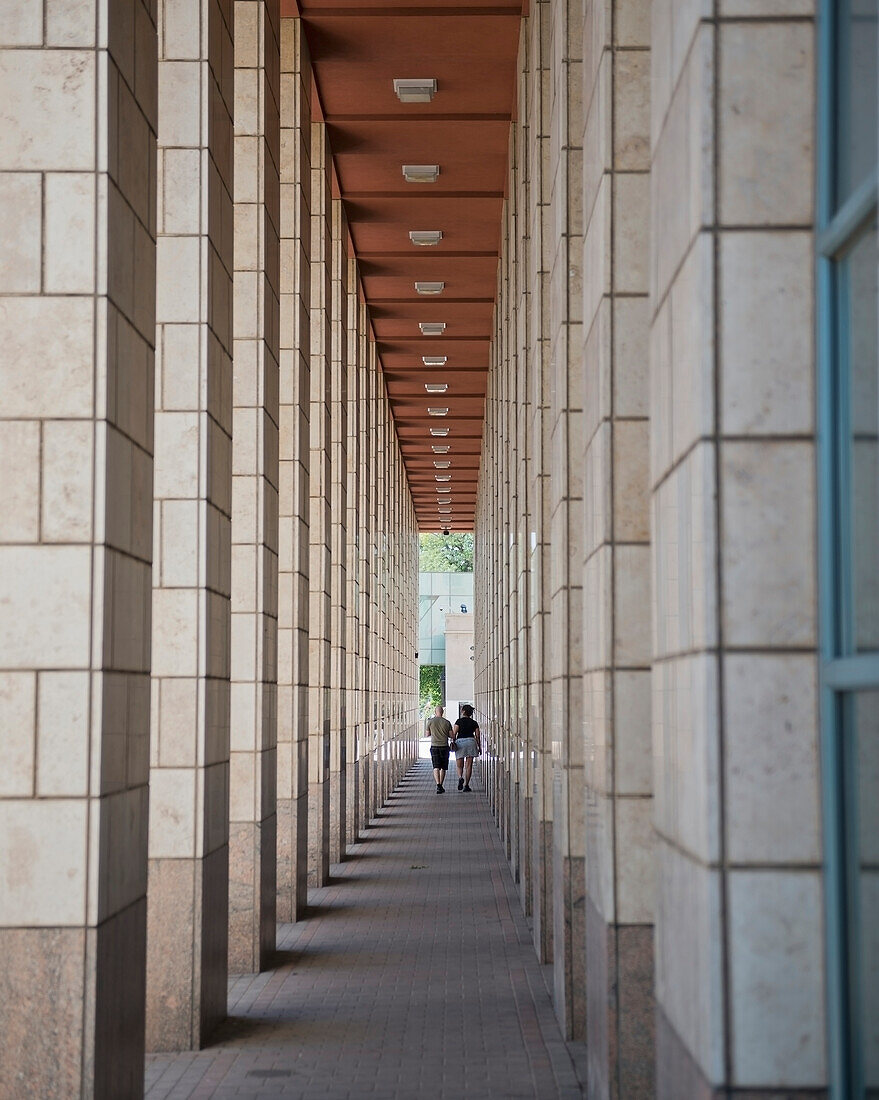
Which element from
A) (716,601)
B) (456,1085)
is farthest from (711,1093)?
(456,1085)

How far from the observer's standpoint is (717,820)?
12.5ft

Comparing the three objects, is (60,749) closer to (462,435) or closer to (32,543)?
(32,543)

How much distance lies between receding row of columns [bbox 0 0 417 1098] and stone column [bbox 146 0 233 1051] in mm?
17

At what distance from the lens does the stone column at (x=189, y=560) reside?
8594 millimetres

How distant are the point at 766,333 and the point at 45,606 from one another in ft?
11.1

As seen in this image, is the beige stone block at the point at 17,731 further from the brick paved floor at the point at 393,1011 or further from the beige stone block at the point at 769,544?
the beige stone block at the point at 769,544

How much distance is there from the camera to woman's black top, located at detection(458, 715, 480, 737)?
109ft

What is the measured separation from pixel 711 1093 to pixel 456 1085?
172 inches

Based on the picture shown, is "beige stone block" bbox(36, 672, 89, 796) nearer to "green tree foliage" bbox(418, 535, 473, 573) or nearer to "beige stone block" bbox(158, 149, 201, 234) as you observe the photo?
"beige stone block" bbox(158, 149, 201, 234)

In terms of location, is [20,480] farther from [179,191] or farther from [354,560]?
[354,560]

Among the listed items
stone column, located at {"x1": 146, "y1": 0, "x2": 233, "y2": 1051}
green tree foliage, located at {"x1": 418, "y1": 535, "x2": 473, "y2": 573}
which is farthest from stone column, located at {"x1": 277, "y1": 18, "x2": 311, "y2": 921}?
green tree foliage, located at {"x1": 418, "y1": 535, "x2": 473, "y2": 573}

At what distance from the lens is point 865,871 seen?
351 centimetres

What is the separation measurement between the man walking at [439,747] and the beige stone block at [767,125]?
30.4 meters

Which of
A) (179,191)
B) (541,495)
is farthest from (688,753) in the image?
(541,495)
